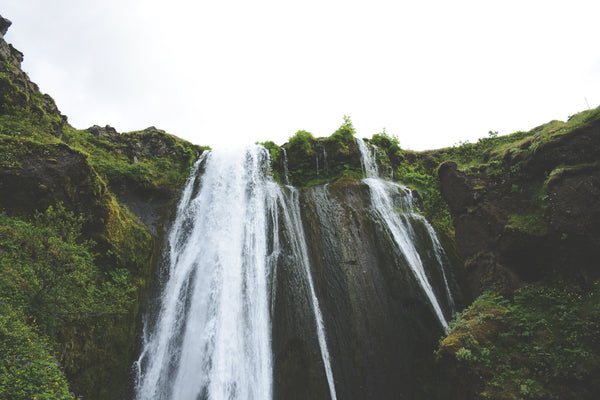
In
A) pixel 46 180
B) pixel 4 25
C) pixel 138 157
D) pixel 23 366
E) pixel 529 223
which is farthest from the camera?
pixel 138 157

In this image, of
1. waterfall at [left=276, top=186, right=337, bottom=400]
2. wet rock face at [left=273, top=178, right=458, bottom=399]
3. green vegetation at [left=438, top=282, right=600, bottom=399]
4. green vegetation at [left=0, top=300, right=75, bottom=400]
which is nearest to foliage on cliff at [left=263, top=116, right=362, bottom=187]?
waterfall at [left=276, top=186, right=337, bottom=400]

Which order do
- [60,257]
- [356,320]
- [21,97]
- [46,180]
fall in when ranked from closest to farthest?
1. [60,257]
2. [46,180]
3. [356,320]
4. [21,97]

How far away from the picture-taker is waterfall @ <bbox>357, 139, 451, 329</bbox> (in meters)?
9.86

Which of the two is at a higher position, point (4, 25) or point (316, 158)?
point (4, 25)

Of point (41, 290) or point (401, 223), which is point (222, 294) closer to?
point (41, 290)

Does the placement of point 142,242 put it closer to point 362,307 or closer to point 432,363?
point 362,307

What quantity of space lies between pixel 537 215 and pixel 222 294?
10490mm

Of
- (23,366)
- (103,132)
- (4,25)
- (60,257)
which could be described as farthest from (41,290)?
(4,25)

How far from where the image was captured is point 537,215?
732 centimetres

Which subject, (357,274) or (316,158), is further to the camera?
(316,158)

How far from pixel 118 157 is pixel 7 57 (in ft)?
17.9

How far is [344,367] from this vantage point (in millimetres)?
8352

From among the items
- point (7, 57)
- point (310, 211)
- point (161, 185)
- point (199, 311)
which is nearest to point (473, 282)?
point (310, 211)

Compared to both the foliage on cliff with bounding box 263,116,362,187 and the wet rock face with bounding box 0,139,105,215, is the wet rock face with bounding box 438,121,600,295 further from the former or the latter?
the wet rock face with bounding box 0,139,105,215
